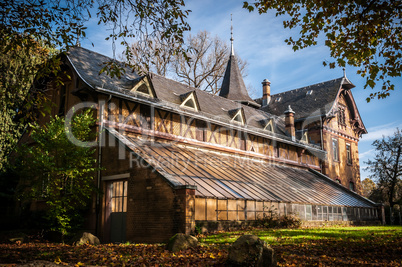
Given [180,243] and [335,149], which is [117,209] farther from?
[335,149]

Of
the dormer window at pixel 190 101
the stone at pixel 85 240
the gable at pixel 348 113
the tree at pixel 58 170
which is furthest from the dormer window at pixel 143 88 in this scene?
the gable at pixel 348 113

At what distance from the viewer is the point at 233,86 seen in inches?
1212

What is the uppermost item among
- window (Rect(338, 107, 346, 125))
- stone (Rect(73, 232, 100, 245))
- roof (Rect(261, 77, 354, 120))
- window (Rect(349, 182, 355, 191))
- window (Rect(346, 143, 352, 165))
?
roof (Rect(261, 77, 354, 120))

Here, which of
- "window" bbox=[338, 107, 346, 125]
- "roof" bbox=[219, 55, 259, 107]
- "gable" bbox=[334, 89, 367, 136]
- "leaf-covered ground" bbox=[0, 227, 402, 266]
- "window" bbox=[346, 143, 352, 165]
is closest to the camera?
"leaf-covered ground" bbox=[0, 227, 402, 266]

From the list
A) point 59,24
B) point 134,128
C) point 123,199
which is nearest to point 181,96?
point 134,128

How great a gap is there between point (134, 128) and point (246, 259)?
424 inches

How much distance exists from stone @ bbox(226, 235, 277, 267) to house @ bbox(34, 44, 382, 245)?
492 cm

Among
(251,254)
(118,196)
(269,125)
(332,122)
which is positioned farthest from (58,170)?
(332,122)

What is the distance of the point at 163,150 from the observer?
16.1 meters

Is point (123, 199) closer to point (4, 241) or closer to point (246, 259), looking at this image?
point (4, 241)

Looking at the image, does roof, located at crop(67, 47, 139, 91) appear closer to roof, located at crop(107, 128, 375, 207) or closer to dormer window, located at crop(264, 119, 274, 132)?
roof, located at crop(107, 128, 375, 207)

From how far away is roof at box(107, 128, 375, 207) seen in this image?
46.3 feet

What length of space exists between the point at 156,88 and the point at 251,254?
14.2m

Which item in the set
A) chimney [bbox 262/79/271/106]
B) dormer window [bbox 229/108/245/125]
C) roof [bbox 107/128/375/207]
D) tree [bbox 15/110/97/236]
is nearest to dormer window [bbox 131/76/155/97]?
roof [bbox 107/128/375/207]
